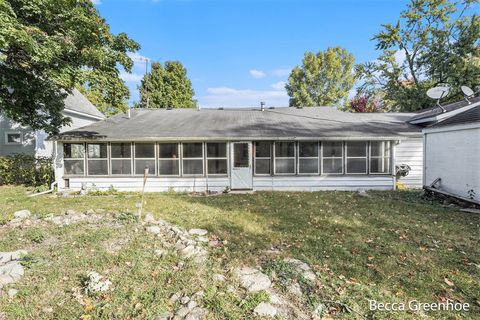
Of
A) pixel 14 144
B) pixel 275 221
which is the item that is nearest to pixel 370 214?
pixel 275 221

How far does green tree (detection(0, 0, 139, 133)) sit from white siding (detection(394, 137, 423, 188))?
12.0 meters

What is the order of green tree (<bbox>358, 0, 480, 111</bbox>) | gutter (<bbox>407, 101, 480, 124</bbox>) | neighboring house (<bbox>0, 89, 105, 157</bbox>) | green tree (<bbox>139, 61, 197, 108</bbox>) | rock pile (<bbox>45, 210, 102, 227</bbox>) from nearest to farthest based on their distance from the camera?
rock pile (<bbox>45, 210, 102, 227</bbox>), gutter (<bbox>407, 101, 480, 124</bbox>), neighboring house (<bbox>0, 89, 105, 157</bbox>), green tree (<bbox>358, 0, 480, 111</bbox>), green tree (<bbox>139, 61, 197, 108</bbox>)

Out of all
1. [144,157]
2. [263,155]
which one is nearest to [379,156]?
[263,155]

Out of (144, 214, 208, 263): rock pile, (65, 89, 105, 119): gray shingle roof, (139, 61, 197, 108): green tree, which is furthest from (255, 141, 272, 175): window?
(139, 61, 197, 108): green tree

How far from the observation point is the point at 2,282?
3.64 metres

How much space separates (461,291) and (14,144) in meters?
19.3

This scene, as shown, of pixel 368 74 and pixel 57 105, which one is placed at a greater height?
pixel 368 74

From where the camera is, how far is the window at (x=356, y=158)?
11289mm

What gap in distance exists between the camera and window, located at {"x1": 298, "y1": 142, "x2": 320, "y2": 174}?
1136 cm

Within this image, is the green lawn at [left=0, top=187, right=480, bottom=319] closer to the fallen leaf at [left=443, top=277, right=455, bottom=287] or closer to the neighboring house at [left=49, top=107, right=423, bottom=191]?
the fallen leaf at [left=443, top=277, right=455, bottom=287]

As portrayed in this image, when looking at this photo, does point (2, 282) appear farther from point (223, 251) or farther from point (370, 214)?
point (370, 214)

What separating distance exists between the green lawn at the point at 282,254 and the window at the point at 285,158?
319 cm

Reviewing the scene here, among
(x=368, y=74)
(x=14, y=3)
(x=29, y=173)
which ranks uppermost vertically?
(x=368, y=74)

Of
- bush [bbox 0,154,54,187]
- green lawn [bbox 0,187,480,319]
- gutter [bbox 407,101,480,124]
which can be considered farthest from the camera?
bush [bbox 0,154,54,187]
